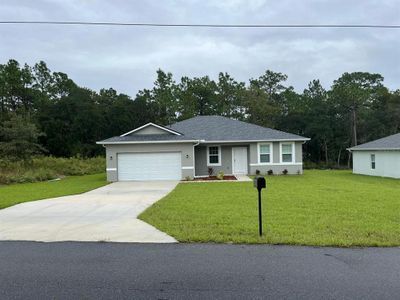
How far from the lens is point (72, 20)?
12.7 meters

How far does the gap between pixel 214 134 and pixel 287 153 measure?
203 inches

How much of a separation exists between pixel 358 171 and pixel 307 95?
35349 mm

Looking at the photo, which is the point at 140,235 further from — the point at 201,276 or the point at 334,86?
the point at 334,86

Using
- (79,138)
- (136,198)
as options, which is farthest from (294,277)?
(79,138)

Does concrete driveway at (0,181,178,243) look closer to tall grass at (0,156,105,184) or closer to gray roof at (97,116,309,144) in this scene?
gray roof at (97,116,309,144)

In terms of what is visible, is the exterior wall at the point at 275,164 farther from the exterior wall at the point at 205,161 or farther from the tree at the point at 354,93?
the tree at the point at 354,93

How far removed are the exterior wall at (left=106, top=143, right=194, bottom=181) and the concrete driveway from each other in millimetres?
9701

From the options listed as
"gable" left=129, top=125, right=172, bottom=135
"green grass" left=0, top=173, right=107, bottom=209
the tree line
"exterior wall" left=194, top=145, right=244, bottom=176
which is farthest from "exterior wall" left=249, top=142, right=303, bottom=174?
the tree line

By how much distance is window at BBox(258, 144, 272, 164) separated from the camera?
25.9 meters

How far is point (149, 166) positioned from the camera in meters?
23.7

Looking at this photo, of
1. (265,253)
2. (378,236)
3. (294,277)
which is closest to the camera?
(294,277)

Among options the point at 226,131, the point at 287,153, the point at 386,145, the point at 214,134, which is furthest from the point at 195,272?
the point at 386,145

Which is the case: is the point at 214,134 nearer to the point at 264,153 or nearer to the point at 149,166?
the point at 264,153

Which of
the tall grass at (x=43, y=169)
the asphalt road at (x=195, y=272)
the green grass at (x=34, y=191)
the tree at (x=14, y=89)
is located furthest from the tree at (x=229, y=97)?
the asphalt road at (x=195, y=272)
